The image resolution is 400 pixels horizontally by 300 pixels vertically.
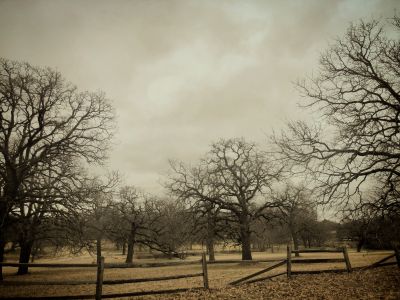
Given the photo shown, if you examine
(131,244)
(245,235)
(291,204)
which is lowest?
(131,244)

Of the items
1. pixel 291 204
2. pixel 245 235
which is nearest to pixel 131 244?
pixel 245 235

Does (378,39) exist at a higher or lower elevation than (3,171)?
higher

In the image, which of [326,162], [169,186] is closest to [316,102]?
[326,162]

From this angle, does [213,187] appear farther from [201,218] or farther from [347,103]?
[347,103]

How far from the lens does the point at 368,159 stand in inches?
495

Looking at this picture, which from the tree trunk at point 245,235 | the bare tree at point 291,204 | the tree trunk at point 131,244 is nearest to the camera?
the bare tree at point 291,204

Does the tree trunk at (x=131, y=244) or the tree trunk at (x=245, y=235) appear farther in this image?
the tree trunk at (x=131, y=244)

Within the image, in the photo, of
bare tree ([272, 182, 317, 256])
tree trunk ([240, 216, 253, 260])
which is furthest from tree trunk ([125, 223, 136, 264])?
bare tree ([272, 182, 317, 256])

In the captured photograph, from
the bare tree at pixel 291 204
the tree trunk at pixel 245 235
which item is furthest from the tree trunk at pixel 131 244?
the bare tree at pixel 291 204

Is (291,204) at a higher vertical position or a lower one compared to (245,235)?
higher

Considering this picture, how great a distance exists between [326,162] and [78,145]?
13.2m

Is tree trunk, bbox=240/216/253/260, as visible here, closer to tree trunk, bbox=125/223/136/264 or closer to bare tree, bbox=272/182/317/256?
bare tree, bbox=272/182/317/256

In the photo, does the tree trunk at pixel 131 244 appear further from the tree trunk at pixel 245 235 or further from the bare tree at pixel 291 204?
the bare tree at pixel 291 204

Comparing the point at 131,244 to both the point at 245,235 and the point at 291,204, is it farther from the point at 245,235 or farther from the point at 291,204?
the point at 291,204
